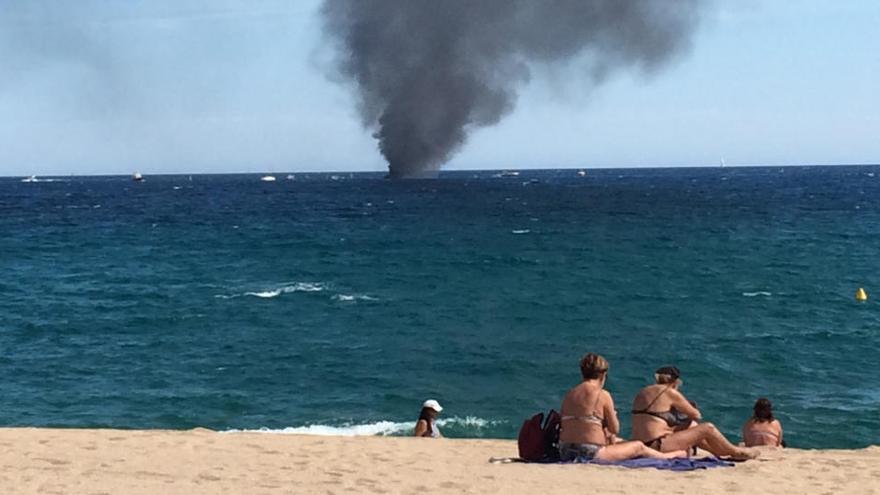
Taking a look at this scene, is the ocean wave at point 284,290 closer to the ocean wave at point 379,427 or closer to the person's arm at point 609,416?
the ocean wave at point 379,427

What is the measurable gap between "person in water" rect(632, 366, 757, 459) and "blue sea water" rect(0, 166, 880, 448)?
10124 mm

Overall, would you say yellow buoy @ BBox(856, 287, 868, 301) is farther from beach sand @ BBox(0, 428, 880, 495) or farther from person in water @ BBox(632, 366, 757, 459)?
person in water @ BBox(632, 366, 757, 459)

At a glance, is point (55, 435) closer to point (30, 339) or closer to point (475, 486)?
point (475, 486)

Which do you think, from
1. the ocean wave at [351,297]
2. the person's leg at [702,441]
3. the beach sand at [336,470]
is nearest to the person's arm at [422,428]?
the beach sand at [336,470]

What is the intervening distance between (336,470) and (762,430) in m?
6.41

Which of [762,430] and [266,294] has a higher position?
[762,430]

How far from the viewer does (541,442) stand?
39.0ft

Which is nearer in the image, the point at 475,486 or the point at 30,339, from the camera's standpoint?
the point at 475,486

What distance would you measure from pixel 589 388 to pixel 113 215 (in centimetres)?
8819

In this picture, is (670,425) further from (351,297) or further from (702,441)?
(351,297)

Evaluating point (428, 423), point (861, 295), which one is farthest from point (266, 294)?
point (428, 423)

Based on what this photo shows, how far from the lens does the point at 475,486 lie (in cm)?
1044

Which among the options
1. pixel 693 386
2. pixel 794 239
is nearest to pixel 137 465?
pixel 693 386

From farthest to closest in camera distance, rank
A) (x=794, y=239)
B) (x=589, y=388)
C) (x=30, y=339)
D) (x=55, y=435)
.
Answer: (x=794, y=239) < (x=30, y=339) < (x=55, y=435) < (x=589, y=388)
